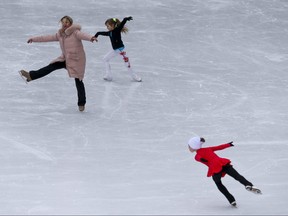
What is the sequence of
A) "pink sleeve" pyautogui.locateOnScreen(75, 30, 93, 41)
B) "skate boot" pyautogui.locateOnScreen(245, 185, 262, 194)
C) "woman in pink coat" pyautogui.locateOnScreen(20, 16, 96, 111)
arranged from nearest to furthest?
"skate boot" pyautogui.locateOnScreen(245, 185, 262, 194) < "pink sleeve" pyautogui.locateOnScreen(75, 30, 93, 41) < "woman in pink coat" pyautogui.locateOnScreen(20, 16, 96, 111)

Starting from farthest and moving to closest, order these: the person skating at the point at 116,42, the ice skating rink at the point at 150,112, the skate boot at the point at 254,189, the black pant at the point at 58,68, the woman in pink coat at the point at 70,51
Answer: the person skating at the point at 116,42 → the black pant at the point at 58,68 → the woman in pink coat at the point at 70,51 → the ice skating rink at the point at 150,112 → the skate boot at the point at 254,189

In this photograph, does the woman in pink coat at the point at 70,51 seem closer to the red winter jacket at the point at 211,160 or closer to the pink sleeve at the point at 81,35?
the pink sleeve at the point at 81,35

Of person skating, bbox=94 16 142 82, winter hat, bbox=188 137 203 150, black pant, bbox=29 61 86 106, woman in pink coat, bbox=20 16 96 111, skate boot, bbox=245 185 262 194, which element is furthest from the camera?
person skating, bbox=94 16 142 82

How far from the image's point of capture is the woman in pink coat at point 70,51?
11422 millimetres

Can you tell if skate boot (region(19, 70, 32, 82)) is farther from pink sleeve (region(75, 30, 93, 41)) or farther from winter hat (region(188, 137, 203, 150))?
winter hat (region(188, 137, 203, 150))

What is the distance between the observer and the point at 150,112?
1195cm

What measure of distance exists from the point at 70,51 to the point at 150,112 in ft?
4.84

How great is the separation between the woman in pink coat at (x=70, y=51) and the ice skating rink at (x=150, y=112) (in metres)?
0.49

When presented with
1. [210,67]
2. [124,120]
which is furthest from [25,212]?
[210,67]

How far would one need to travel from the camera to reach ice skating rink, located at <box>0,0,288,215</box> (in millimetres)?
8914

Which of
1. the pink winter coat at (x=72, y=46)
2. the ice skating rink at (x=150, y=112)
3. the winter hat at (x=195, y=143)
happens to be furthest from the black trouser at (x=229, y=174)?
the pink winter coat at (x=72, y=46)

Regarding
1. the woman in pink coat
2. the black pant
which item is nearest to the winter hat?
the woman in pink coat

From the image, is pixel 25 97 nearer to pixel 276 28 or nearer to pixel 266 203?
pixel 266 203

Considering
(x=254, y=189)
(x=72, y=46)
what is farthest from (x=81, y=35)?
(x=254, y=189)
